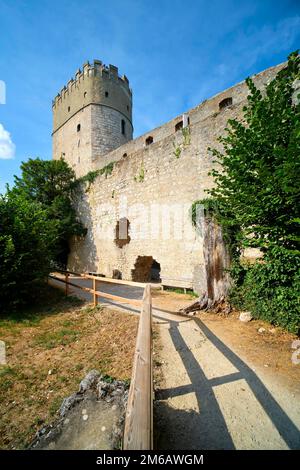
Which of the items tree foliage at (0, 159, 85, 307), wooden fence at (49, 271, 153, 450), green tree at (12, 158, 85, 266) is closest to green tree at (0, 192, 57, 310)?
tree foliage at (0, 159, 85, 307)

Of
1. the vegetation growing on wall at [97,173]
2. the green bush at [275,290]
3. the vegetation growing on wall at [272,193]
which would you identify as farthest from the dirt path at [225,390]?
the vegetation growing on wall at [97,173]

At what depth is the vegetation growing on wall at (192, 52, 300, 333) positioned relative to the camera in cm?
349

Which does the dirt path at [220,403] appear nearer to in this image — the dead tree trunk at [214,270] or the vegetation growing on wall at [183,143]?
the dead tree trunk at [214,270]

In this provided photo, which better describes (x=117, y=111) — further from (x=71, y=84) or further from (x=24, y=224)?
(x=24, y=224)

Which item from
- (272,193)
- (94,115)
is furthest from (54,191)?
(272,193)

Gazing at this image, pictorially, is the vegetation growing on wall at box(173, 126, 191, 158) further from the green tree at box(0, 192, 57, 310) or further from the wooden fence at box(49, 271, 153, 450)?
the wooden fence at box(49, 271, 153, 450)

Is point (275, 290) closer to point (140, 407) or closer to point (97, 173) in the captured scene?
point (140, 407)

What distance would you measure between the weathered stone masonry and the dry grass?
2750 mm

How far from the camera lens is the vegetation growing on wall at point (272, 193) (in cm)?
349

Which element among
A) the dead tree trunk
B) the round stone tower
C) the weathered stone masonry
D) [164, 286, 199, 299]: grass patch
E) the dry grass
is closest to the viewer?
the dry grass

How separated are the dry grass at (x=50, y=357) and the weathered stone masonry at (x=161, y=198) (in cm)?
275

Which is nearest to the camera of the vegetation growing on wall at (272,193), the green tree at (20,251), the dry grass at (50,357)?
the dry grass at (50,357)

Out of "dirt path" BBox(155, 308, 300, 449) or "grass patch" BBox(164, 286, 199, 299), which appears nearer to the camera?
"dirt path" BBox(155, 308, 300, 449)

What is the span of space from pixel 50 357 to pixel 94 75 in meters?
21.2
